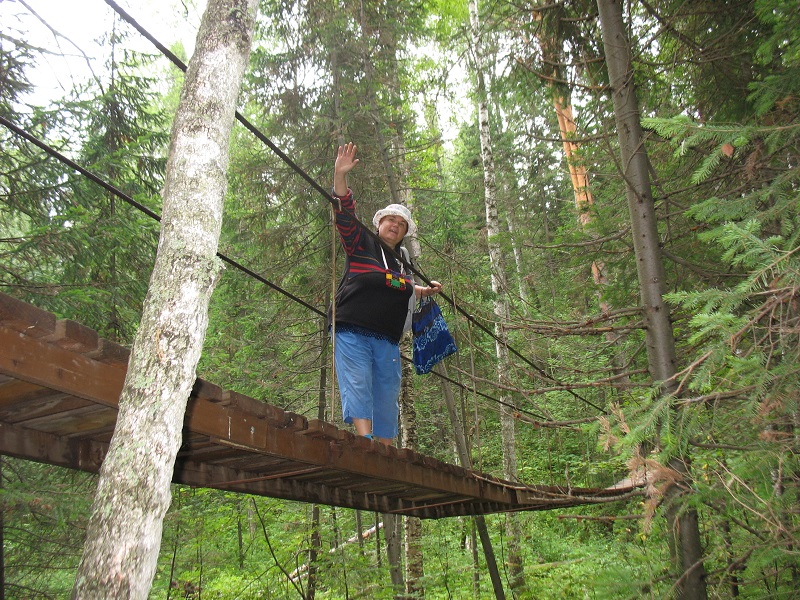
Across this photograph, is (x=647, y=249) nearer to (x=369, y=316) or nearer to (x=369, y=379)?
(x=369, y=316)

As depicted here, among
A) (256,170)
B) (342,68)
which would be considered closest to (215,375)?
(256,170)

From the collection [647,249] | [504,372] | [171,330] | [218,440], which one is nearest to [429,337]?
[647,249]

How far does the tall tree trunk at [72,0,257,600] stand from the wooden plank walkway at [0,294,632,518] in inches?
12.1

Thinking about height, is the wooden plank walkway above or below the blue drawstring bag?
below

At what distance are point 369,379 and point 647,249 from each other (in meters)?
2.08

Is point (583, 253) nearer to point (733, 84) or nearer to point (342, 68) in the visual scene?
point (733, 84)

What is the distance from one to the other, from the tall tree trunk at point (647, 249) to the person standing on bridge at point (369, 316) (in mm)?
1573

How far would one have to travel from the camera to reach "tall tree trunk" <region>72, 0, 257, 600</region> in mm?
1518

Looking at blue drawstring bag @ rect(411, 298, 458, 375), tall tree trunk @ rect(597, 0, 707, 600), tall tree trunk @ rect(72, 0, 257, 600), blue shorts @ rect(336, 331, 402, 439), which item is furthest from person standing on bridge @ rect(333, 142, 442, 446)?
tall tree trunk @ rect(597, 0, 707, 600)

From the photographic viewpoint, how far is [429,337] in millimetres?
4246

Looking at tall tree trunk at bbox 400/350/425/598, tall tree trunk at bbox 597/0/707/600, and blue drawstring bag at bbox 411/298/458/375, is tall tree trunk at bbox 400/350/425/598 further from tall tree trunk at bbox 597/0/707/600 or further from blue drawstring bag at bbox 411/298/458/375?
tall tree trunk at bbox 597/0/707/600

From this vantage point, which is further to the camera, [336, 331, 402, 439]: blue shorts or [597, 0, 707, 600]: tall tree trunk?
[597, 0, 707, 600]: tall tree trunk

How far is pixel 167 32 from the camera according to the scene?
602 centimetres

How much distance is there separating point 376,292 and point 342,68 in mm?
5073
